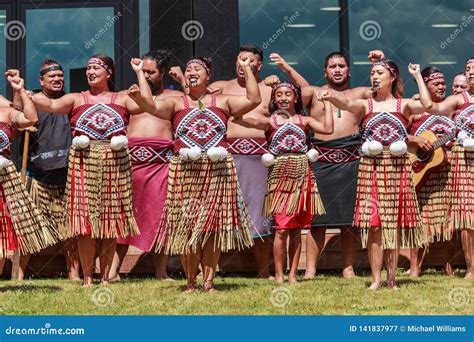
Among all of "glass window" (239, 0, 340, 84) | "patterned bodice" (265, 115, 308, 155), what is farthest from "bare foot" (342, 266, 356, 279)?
→ "glass window" (239, 0, 340, 84)

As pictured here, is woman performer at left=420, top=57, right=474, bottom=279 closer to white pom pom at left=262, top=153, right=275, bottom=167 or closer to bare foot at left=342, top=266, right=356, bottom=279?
bare foot at left=342, top=266, right=356, bottom=279

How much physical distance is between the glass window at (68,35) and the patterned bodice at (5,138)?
3.11 metres

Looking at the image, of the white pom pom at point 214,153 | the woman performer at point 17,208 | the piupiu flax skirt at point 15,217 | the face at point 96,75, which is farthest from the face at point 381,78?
the piupiu flax skirt at point 15,217

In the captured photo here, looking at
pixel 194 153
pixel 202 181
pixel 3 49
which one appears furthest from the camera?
pixel 3 49

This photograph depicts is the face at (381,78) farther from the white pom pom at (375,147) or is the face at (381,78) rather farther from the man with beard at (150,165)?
the man with beard at (150,165)

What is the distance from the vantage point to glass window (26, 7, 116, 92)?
9.64m

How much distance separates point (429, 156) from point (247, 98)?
1660 millimetres

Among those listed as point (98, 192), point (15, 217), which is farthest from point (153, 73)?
point (15, 217)

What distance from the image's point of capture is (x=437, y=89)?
767 centimetres

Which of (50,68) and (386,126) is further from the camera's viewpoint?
(50,68)

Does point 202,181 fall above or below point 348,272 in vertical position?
above

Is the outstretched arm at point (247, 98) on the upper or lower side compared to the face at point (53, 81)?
lower

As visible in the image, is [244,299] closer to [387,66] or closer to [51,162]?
[387,66]

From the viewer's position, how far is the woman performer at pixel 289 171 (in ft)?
23.1
